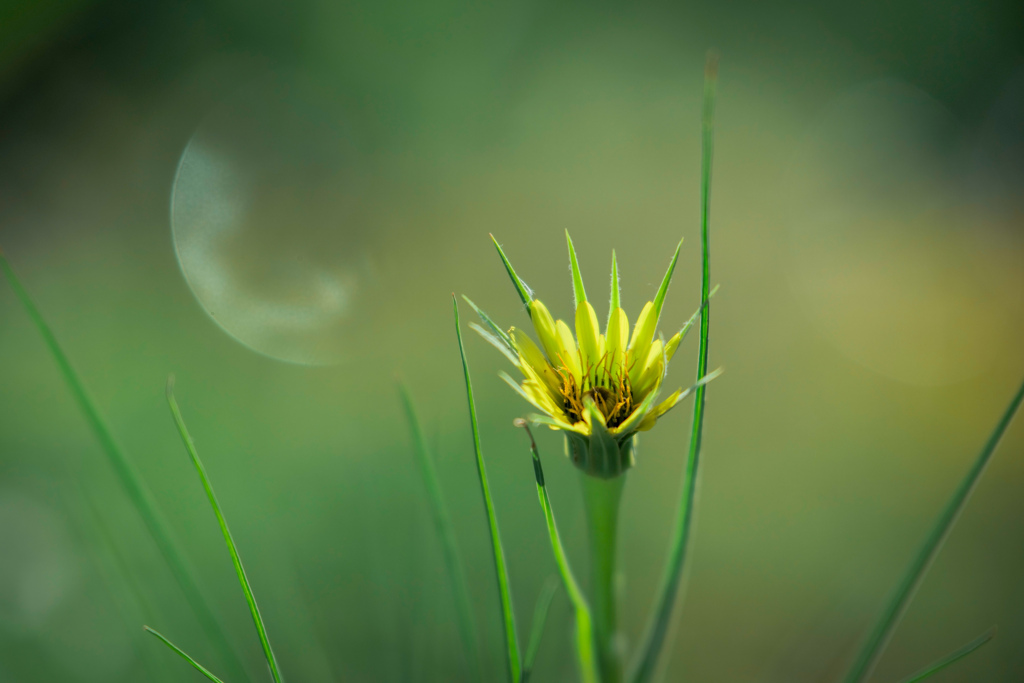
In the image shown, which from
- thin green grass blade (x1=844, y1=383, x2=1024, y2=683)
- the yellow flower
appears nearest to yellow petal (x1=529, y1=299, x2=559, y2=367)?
the yellow flower

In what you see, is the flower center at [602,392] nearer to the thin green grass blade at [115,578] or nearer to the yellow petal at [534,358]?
the yellow petal at [534,358]

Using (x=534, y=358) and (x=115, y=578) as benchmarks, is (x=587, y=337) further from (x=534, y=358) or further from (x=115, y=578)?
(x=115, y=578)

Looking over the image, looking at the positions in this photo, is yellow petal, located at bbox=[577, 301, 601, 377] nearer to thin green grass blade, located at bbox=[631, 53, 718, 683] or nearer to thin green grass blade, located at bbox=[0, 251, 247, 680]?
thin green grass blade, located at bbox=[631, 53, 718, 683]


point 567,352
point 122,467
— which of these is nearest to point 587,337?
point 567,352

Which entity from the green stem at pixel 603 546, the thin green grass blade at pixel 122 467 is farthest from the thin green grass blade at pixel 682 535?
the thin green grass blade at pixel 122 467

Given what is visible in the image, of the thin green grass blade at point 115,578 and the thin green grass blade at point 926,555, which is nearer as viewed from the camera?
the thin green grass blade at point 926,555
